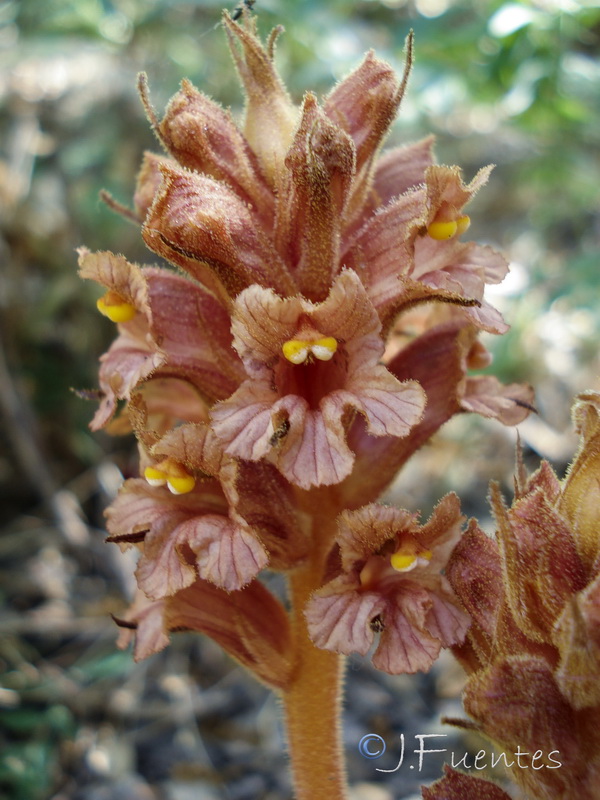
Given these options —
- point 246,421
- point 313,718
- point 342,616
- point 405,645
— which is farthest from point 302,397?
point 313,718

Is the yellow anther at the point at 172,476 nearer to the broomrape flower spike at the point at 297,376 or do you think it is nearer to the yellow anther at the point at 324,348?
the broomrape flower spike at the point at 297,376

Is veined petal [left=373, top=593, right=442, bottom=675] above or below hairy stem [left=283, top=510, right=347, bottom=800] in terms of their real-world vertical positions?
above

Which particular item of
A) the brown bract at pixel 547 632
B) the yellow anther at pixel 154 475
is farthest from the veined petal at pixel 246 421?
the brown bract at pixel 547 632

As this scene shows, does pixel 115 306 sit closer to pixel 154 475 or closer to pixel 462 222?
pixel 154 475

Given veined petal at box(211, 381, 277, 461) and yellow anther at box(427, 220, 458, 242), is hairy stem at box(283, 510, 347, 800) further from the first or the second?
yellow anther at box(427, 220, 458, 242)

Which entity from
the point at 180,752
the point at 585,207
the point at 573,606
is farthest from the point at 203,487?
the point at 585,207

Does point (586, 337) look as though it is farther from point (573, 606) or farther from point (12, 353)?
point (573, 606)

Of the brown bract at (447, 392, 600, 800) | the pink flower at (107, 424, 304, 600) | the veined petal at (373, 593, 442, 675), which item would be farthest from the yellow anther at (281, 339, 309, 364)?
the veined petal at (373, 593, 442, 675)
